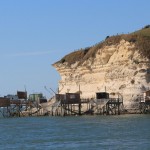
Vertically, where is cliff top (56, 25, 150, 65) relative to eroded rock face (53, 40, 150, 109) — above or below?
above

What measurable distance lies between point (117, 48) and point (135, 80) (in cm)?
952

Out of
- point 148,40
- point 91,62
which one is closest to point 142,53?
point 148,40

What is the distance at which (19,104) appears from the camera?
107 m

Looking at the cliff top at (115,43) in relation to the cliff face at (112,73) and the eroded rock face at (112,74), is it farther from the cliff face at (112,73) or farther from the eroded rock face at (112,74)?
the eroded rock face at (112,74)

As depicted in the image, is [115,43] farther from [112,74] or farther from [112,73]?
[112,74]

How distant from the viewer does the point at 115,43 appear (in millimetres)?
98875

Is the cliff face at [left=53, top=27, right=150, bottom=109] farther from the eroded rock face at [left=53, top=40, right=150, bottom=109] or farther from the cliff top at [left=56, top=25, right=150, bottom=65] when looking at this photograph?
the cliff top at [left=56, top=25, right=150, bottom=65]

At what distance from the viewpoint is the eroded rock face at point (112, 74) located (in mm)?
89312

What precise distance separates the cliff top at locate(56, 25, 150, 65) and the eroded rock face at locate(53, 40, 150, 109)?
0.95m

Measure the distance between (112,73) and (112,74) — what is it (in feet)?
0.69

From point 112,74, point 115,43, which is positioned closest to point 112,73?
point 112,74

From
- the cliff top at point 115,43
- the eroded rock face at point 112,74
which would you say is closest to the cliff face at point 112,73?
the eroded rock face at point 112,74

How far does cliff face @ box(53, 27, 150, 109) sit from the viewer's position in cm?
8938

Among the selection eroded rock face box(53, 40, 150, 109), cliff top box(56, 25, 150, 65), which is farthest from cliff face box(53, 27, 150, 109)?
cliff top box(56, 25, 150, 65)
